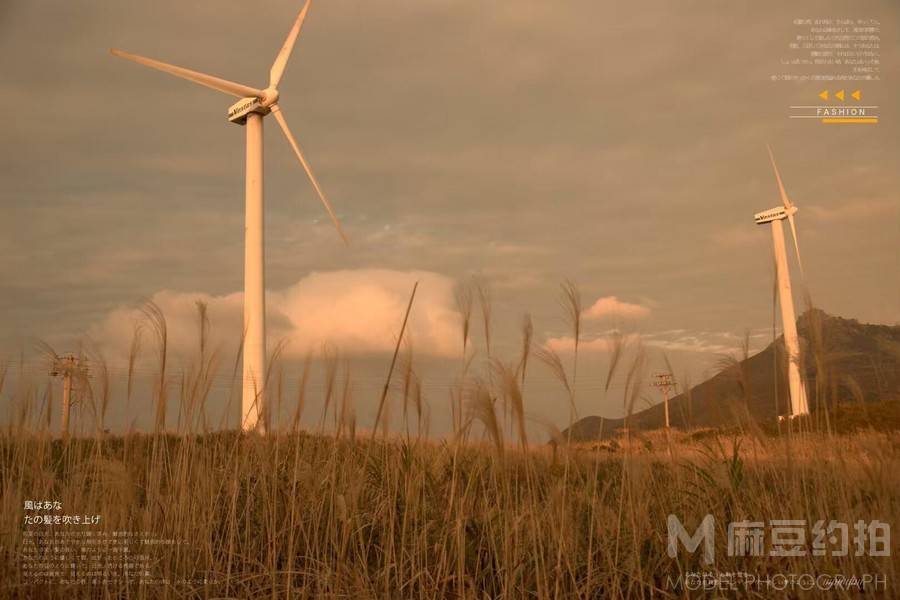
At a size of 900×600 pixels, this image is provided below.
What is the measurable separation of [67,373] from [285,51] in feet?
74.3

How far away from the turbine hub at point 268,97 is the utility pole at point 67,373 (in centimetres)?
2093

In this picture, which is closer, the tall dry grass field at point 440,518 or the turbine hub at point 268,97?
the tall dry grass field at point 440,518

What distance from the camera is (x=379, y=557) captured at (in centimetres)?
486

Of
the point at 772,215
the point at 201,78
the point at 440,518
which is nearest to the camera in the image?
the point at 440,518

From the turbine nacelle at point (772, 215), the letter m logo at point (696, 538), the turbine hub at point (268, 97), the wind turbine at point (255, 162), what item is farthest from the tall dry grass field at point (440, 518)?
the turbine nacelle at point (772, 215)

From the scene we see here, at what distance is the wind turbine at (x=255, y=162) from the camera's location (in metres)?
22.5

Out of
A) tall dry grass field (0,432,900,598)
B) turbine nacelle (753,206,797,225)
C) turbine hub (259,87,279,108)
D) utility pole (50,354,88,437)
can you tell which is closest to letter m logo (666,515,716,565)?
tall dry grass field (0,432,900,598)

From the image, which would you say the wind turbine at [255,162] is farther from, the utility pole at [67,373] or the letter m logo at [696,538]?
the letter m logo at [696,538]

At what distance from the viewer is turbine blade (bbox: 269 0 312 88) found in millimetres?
25547

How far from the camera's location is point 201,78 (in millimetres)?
23109

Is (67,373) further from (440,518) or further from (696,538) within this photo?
(696,538)

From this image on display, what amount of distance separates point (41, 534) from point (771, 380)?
575cm

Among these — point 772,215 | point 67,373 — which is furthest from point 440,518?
point 772,215

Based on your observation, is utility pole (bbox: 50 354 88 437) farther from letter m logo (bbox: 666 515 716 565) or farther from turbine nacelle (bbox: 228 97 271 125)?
turbine nacelle (bbox: 228 97 271 125)
